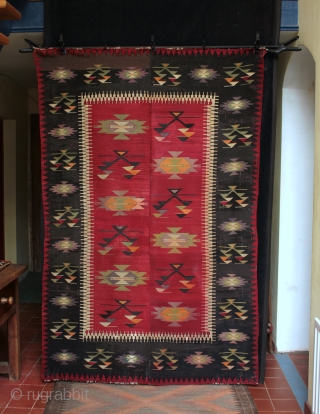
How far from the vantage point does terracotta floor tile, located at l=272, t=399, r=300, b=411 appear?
2.89 metres

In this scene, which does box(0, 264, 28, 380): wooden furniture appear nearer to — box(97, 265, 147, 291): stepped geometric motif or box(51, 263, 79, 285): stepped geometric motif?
box(51, 263, 79, 285): stepped geometric motif

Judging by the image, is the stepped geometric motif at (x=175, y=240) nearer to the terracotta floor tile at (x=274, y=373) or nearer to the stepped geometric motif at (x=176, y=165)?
the stepped geometric motif at (x=176, y=165)

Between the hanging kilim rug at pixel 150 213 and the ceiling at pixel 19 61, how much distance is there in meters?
0.32

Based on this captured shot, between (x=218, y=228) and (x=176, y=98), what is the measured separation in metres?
0.88

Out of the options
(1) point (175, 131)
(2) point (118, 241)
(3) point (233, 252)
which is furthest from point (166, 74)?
(3) point (233, 252)

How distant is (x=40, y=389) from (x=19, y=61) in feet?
8.93

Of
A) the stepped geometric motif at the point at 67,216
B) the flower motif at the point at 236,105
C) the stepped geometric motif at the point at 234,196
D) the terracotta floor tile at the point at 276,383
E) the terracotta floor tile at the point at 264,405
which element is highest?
the flower motif at the point at 236,105

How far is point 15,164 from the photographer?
5.59 meters

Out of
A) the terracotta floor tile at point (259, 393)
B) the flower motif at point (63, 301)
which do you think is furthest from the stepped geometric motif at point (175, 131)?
the terracotta floor tile at point (259, 393)

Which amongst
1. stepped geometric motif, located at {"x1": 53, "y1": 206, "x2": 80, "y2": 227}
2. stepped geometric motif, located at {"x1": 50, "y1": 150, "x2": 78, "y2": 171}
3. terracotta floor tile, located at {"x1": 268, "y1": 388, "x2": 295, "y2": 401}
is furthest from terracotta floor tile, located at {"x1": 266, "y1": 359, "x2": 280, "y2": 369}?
stepped geometric motif, located at {"x1": 50, "y1": 150, "x2": 78, "y2": 171}

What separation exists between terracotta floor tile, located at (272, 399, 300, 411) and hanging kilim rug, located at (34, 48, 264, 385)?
250 mm

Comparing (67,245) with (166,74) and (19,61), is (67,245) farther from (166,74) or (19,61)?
(19,61)

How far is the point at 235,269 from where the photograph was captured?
123 inches

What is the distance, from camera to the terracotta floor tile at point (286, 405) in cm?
289
